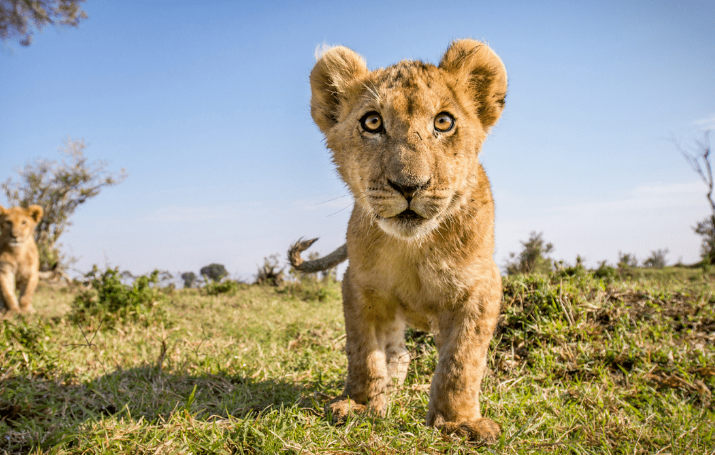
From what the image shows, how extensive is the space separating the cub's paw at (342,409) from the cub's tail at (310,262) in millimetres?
1398

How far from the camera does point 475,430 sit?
9.27ft

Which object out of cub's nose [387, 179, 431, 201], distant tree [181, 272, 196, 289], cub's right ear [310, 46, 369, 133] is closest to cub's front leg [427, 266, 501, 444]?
cub's nose [387, 179, 431, 201]

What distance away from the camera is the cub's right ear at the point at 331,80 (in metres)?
3.54

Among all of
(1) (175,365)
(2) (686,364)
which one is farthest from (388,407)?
(2) (686,364)

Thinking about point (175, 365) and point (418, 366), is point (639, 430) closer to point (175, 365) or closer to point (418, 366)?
point (418, 366)

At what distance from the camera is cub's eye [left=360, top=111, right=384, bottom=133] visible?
2993mm

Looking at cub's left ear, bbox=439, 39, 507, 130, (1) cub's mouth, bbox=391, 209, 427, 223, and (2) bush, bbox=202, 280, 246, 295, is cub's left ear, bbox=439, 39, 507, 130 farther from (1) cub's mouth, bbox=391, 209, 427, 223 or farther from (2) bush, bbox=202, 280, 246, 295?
(2) bush, bbox=202, 280, 246, 295

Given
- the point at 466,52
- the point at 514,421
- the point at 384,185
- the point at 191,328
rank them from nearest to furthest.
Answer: the point at 384,185, the point at 514,421, the point at 466,52, the point at 191,328

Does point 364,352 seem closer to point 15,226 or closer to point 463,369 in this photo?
point 463,369

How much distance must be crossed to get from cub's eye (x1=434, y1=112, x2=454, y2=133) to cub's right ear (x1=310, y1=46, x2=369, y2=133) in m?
0.83

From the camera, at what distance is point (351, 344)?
3.24m

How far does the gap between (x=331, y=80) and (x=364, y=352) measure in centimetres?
199

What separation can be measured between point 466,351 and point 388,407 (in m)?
0.66

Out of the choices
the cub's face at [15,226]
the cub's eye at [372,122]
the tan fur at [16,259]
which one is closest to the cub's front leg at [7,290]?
the tan fur at [16,259]
